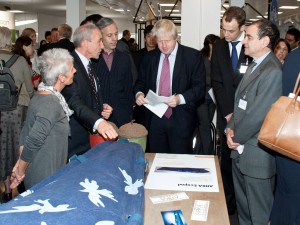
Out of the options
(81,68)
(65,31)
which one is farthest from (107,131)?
(65,31)

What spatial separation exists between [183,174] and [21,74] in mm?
2605

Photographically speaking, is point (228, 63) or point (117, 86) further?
point (117, 86)

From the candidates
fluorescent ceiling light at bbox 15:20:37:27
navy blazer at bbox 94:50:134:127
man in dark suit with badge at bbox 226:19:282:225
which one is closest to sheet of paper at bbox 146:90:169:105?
navy blazer at bbox 94:50:134:127

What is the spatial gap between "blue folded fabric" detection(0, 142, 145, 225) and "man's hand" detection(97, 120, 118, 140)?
0.36 meters

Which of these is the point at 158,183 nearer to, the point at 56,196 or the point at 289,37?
the point at 56,196

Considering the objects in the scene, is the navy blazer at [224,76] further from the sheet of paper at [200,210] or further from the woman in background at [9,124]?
the woman in background at [9,124]

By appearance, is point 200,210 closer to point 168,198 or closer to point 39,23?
point 168,198

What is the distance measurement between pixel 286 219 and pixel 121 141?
2.89 ft

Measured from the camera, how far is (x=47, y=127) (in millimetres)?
1943

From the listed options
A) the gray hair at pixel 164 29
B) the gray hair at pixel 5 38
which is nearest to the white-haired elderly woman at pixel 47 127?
the gray hair at pixel 164 29

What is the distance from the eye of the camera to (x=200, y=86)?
9.78ft

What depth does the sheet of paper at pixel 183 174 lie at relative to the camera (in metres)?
1.76

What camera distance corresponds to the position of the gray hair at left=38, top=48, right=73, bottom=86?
2.11 metres

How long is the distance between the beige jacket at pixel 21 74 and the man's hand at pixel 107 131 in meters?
2.08
